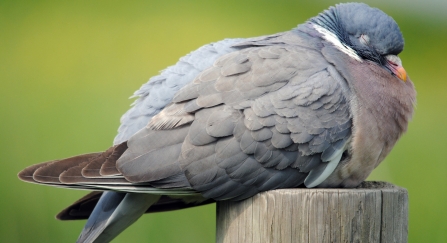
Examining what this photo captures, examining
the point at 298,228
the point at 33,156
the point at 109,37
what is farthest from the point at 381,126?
the point at 109,37

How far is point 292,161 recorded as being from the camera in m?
3.50

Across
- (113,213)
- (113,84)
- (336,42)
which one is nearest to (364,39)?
(336,42)

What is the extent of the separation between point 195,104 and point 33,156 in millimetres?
3909

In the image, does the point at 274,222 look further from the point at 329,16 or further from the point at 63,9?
the point at 63,9

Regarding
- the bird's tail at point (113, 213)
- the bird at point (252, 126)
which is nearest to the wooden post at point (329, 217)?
the bird at point (252, 126)

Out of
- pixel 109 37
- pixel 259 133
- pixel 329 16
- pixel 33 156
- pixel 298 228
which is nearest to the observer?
pixel 298 228

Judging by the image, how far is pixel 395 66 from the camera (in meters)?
4.21

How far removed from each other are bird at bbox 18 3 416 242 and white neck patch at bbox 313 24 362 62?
2 cm

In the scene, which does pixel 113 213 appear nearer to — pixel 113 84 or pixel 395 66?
pixel 395 66

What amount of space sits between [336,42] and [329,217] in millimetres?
1607

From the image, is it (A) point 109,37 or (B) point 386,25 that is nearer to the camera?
(B) point 386,25

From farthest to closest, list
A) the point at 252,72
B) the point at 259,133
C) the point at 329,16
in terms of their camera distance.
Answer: the point at 329,16
the point at 252,72
the point at 259,133

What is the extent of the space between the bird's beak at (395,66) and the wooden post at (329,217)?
123cm

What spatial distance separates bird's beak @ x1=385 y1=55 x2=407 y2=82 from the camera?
4.17m
